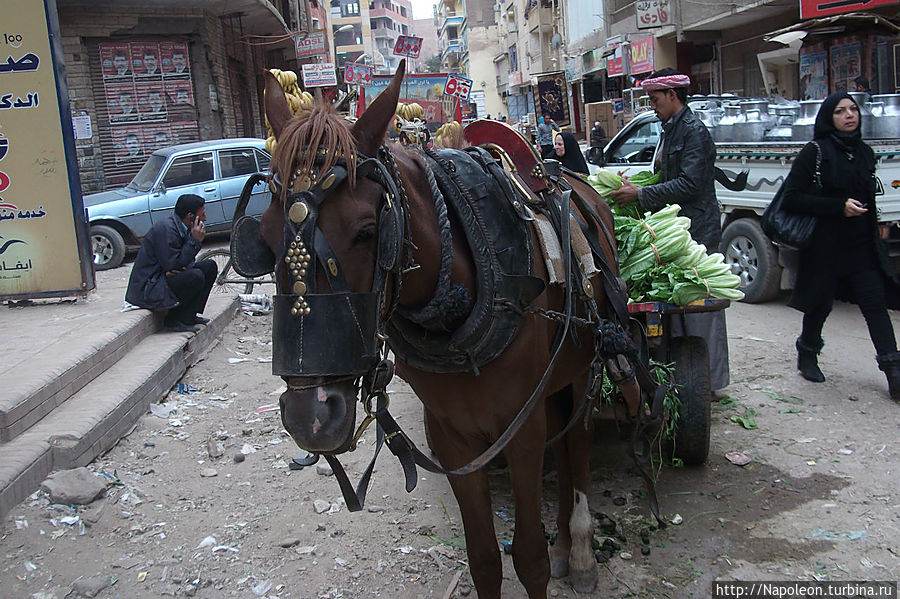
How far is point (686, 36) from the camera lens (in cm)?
1986

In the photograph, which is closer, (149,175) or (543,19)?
(149,175)

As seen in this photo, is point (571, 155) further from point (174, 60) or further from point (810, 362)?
point (174, 60)

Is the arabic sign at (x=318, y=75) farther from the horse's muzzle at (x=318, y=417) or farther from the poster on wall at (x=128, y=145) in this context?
the horse's muzzle at (x=318, y=417)

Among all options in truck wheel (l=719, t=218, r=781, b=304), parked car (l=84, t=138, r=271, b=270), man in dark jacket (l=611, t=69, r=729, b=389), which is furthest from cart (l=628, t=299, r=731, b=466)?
parked car (l=84, t=138, r=271, b=270)

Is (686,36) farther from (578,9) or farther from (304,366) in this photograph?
(304,366)

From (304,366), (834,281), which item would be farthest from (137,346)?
(834,281)

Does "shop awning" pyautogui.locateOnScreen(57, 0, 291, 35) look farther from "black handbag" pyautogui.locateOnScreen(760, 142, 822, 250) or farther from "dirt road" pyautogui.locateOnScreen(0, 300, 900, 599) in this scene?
"black handbag" pyautogui.locateOnScreen(760, 142, 822, 250)

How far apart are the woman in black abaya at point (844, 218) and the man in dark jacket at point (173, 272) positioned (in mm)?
5356

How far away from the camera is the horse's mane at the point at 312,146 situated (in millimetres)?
1860

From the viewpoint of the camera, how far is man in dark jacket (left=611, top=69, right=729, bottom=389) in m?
4.31

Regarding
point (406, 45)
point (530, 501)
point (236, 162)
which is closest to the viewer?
point (530, 501)

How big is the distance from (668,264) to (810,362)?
2.47 m

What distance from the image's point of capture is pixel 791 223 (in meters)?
5.50

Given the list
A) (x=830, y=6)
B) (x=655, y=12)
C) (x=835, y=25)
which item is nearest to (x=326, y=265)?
(x=830, y=6)
